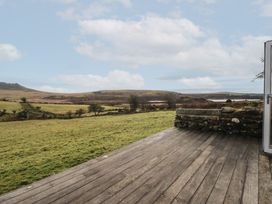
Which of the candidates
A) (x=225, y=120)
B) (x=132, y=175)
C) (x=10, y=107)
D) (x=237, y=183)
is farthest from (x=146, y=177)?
(x=10, y=107)

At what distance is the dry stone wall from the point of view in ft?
19.5

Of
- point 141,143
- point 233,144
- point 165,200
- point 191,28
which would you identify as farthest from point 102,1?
point 165,200

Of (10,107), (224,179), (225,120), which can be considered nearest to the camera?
(224,179)

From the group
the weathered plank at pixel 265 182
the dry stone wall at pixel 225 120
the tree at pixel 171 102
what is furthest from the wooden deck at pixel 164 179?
the tree at pixel 171 102

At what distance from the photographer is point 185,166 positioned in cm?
359

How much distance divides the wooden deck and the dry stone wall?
1297mm

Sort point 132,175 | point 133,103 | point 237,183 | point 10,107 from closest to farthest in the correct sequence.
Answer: point 237,183 < point 132,175 < point 133,103 < point 10,107

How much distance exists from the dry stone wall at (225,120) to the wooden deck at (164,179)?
130 cm

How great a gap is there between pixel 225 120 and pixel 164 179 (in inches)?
156

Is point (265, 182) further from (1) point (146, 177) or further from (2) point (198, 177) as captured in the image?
(1) point (146, 177)

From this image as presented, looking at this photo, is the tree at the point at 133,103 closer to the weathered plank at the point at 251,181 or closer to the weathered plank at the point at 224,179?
the weathered plank at the point at 224,179

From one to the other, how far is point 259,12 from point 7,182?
32.1 ft

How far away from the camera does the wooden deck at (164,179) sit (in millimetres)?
2518

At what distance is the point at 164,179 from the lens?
10.0ft
